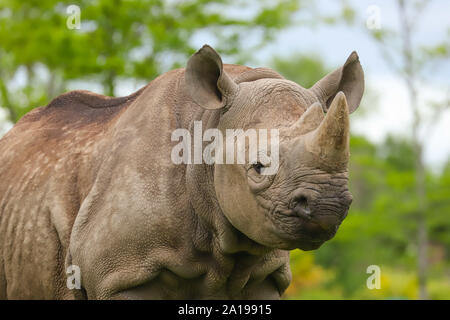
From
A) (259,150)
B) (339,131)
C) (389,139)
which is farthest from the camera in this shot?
(389,139)

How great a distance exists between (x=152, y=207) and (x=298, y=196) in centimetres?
133

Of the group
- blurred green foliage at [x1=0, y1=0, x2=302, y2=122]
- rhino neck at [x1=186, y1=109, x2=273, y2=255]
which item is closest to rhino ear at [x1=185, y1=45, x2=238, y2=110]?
rhino neck at [x1=186, y1=109, x2=273, y2=255]

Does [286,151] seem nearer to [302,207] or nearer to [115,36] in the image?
[302,207]

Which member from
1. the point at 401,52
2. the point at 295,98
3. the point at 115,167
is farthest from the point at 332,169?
the point at 401,52

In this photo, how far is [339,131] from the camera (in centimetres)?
382

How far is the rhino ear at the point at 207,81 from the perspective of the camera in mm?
4691

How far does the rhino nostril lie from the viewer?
383cm

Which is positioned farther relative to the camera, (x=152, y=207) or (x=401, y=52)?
(x=401, y=52)

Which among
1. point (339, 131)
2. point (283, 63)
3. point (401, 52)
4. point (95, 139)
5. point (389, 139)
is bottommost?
point (339, 131)

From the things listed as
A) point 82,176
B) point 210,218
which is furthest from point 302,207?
point 82,176

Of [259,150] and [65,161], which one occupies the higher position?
[65,161]

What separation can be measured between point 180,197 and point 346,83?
→ 139cm

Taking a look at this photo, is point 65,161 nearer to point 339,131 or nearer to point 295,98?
point 295,98

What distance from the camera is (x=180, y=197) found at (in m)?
4.91
